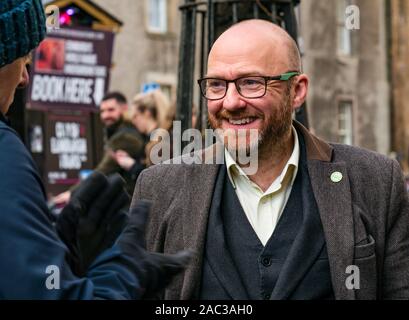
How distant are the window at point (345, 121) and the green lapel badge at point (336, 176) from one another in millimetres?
27294

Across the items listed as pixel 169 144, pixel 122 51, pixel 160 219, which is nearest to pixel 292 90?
pixel 160 219

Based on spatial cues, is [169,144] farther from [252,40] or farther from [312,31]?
[312,31]

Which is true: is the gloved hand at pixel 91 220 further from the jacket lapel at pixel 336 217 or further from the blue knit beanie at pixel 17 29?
the jacket lapel at pixel 336 217

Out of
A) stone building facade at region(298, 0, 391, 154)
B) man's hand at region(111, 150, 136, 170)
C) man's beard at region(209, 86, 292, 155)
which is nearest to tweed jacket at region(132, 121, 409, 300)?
man's beard at region(209, 86, 292, 155)

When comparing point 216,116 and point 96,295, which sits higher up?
point 216,116

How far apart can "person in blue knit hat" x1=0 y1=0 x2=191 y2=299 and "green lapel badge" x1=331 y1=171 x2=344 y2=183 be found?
3.34ft

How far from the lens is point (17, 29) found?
2334 millimetres

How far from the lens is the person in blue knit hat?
211 cm

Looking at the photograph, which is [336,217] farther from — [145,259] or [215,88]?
[145,259]

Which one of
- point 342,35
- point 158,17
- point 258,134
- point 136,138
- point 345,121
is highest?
point 158,17

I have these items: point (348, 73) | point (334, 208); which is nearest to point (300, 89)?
point (334, 208)

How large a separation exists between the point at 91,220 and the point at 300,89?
4.99ft

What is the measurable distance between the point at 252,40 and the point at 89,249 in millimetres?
1341

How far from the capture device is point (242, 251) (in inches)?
128
